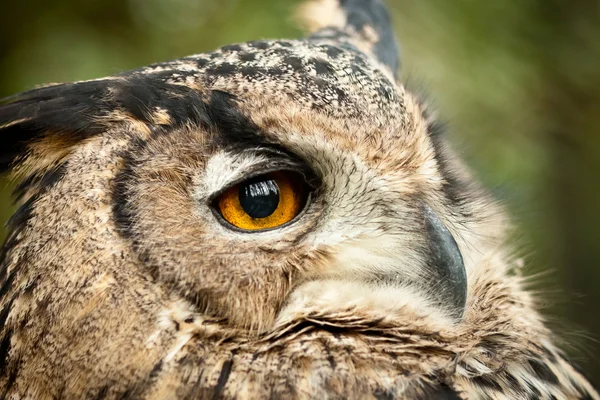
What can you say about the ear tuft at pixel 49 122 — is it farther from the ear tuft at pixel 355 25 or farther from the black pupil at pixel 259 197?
the ear tuft at pixel 355 25

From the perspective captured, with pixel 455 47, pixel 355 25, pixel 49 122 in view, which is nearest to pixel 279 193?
pixel 49 122

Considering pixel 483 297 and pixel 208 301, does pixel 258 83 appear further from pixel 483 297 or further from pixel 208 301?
pixel 483 297

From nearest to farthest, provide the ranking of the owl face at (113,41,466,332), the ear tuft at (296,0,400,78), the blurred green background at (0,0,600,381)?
the owl face at (113,41,466,332)
the ear tuft at (296,0,400,78)
the blurred green background at (0,0,600,381)

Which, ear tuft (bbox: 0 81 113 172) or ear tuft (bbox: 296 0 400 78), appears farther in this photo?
ear tuft (bbox: 296 0 400 78)

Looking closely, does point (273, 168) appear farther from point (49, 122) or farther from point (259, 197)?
point (49, 122)

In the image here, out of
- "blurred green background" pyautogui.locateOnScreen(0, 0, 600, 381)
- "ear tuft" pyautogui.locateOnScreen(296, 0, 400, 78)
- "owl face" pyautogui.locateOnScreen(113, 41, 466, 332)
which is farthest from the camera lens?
"blurred green background" pyautogui.locateOnScreen(0, 0, 600, 381)

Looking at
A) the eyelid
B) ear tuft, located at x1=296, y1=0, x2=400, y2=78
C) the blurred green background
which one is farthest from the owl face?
the blurred green background

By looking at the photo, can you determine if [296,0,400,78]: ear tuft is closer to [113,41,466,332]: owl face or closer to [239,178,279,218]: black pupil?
[113,41,466,332]: owl face

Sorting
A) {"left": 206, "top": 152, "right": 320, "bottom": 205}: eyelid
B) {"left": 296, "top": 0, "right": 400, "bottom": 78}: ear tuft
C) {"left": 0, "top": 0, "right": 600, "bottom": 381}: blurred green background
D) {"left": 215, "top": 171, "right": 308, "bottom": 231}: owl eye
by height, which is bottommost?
{"left": 215, "top": 171, "right": 308, "bottom": 231}: owl eye

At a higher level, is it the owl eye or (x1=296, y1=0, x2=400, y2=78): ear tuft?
(x1=296, y1=0, x2=400, y2=78): ear tuft
